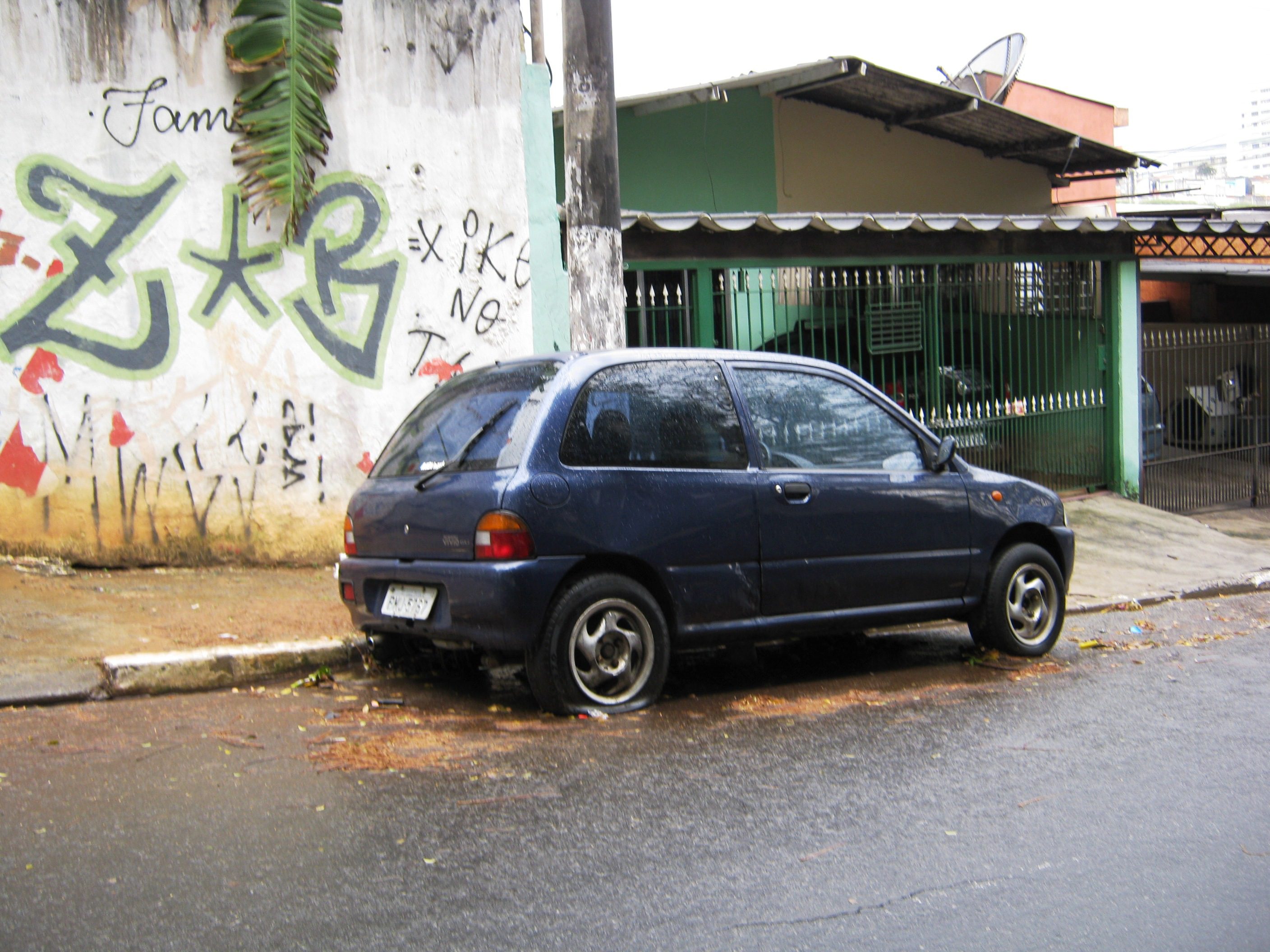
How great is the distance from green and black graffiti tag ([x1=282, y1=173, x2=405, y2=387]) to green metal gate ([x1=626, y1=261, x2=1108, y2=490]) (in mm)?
2284

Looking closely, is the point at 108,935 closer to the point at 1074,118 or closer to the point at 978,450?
the point at 978,450

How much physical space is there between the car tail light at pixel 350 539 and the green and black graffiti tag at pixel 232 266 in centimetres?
305

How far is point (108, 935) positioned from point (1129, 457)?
12889 millimetres

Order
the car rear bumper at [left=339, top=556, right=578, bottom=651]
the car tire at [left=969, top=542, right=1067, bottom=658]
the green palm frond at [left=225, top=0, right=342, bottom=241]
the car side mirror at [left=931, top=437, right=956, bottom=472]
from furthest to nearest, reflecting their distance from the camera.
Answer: the green palm frond at [left=225, top=0, right=342, bottom=241] → the car tire at [left=969, top=542, right=1067, bottom=658] → the car side mirror at [left=931, top=437, right=956, bottom=472] → the car rear bumper at [left=339, top=556, right=578, bottom=651]

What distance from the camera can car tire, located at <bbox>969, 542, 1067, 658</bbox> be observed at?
6.55 m

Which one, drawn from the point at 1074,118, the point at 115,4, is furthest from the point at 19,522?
the point at 1074,118

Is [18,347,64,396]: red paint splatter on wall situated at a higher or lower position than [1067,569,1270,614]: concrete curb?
higher

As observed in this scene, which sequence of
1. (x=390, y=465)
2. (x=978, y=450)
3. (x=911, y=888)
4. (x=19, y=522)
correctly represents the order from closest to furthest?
(x=911, y=888) → (x=390, y=465) → (x=19, y=522) → (x=978, y=450)

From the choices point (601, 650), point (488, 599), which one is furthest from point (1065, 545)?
point (488, 599)

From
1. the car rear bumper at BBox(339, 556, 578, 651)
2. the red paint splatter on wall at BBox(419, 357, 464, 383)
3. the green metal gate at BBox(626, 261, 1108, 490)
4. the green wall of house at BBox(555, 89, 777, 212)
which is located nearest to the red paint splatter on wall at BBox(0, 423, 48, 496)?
the red paint splatter on wall at BBox(419, 357, 464, 383)

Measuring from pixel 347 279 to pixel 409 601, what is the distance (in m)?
3.90

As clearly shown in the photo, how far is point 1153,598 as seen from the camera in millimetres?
9305

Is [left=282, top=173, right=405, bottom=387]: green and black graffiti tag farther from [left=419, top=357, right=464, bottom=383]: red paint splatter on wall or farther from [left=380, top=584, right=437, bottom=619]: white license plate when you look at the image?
[left=380, top=584, right=437, bottom=619]: white license plate

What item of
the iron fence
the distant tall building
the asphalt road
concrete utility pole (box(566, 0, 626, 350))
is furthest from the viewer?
the distant tall building
